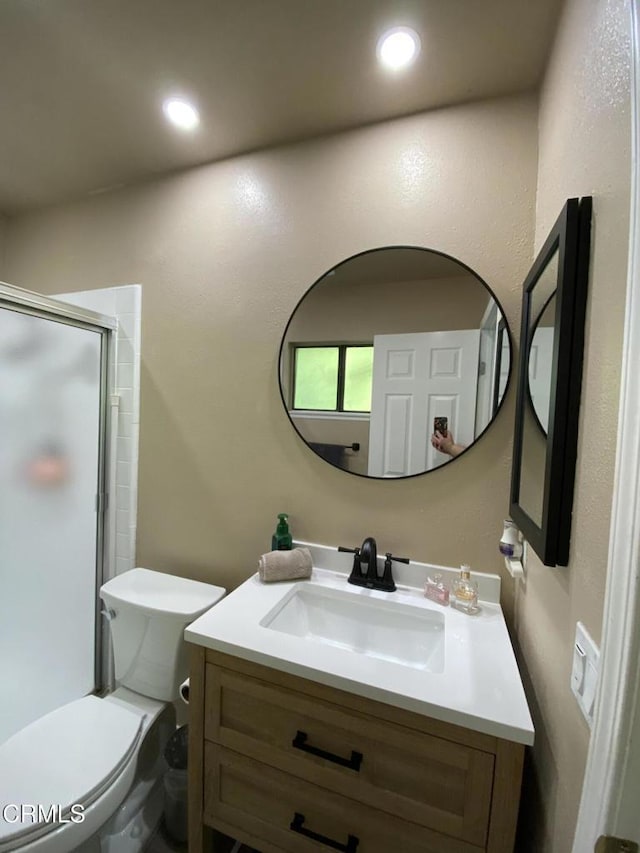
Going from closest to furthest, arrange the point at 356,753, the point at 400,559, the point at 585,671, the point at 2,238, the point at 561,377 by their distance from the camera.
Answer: the point at 585,671, the point at 561,377, the point at 356,753, the point at 400,559, the point at 2,238

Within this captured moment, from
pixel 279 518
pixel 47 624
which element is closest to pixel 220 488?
pixel 279 518

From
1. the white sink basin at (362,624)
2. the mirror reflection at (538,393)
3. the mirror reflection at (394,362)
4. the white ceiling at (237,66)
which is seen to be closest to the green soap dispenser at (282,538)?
the white sink basin at (362,624)

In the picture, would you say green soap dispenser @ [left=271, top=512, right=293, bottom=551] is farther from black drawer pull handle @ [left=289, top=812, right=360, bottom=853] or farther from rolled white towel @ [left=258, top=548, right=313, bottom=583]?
black drawer pull handle @ [left=289, top=812, right=360, bottom=853]

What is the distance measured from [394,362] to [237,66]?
1044 millimetres

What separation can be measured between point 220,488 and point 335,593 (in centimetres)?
65

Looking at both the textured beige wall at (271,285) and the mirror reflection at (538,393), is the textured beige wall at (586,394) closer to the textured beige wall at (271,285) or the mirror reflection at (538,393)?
the mirror reflection at (538,393)

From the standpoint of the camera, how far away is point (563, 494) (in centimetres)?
70

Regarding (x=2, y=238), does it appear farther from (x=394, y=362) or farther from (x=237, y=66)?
(x=394, y=362)

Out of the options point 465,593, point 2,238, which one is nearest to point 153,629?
point 465,593

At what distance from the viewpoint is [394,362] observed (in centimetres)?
127

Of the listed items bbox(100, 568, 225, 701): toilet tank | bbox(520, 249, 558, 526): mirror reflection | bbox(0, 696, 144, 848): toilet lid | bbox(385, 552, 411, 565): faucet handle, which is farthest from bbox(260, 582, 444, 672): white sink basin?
bbox(0, 696, 144, 848): toilet lid

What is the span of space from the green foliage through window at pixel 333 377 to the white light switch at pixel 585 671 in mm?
865

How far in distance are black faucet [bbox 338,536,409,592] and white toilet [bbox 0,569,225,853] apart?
562 millimetres

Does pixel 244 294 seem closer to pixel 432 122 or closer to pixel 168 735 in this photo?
pixel 432 122
